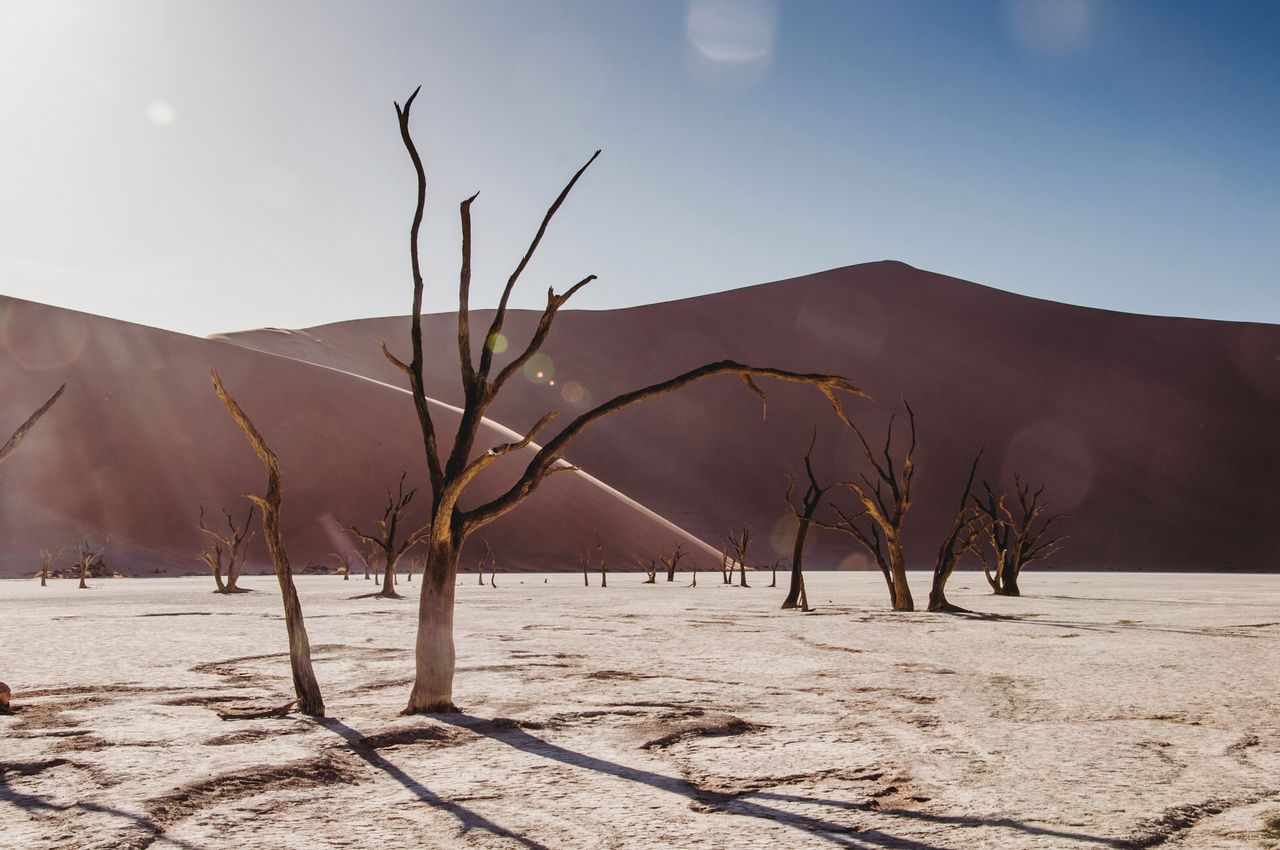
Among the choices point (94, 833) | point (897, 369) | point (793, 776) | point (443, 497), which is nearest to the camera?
point (94, 833)

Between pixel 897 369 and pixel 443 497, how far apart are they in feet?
272

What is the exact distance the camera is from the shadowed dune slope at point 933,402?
73500mm

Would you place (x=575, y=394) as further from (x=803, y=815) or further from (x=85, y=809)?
(x=803, y=815)

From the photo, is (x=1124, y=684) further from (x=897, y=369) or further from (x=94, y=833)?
(x=897, y=369)

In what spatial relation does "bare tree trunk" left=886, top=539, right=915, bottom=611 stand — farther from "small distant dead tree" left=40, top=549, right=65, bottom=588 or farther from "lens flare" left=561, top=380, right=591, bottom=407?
"lens flare" left=561, top=380, right=591, bottom=407

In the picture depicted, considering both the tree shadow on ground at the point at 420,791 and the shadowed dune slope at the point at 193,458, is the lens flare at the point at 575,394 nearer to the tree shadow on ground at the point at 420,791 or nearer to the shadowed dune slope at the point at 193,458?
the shadowed dune slope at the point at 193,458

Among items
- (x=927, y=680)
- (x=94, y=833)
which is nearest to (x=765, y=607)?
(x=927, y=680)

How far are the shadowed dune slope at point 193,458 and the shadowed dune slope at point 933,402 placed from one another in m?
17.2

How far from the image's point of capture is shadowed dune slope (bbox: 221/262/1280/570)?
2894 inches

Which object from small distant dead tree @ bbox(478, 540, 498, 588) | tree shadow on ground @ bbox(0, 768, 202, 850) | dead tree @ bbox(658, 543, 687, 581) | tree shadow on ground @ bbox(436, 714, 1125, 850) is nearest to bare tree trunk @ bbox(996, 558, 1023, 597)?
dead tree @ bbox(658, 543, 687, 581)

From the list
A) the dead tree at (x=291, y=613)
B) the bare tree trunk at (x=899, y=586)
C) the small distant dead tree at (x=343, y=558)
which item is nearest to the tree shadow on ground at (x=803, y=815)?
the dead tree at (x=291, y=613)

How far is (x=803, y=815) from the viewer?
368cm

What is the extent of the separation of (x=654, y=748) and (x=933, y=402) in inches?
3200

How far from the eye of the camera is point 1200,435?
7988 centimetres
